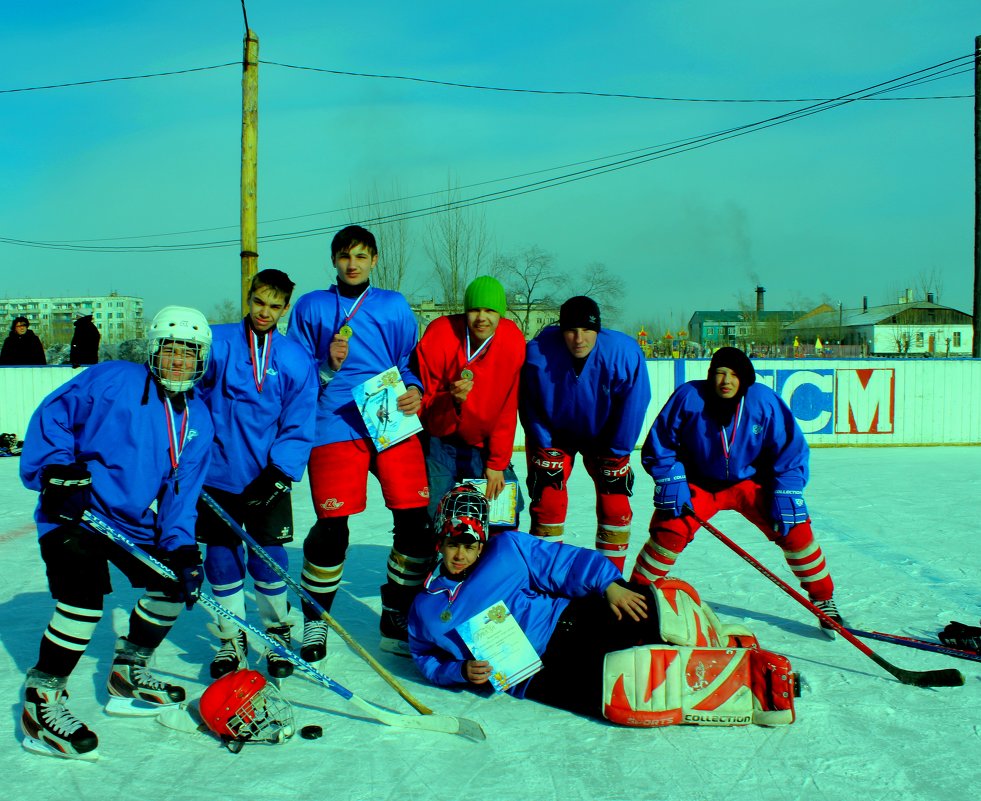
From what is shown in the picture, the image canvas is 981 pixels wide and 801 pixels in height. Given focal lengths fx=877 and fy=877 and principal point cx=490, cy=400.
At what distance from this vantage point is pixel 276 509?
3.57 meters

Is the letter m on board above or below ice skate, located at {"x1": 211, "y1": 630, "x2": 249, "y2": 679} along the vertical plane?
above

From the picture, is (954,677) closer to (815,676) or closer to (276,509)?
(815,676)

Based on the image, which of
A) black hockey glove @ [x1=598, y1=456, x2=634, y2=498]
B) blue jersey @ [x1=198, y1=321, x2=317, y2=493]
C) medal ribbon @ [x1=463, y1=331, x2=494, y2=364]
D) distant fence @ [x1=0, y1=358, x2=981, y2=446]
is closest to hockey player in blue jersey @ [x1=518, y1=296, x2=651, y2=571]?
black hockey glove @ [x1=598, y1=456, x2=634, y2=498]

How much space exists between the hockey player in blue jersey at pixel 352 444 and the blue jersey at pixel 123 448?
0.74 metres

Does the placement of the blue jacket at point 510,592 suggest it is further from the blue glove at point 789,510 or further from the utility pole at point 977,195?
the utility pole at point 977,195

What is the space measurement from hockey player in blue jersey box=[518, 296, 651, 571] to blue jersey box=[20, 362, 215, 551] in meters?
1.63

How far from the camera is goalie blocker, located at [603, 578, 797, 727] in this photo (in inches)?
116

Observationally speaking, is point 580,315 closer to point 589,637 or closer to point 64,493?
point 589,637

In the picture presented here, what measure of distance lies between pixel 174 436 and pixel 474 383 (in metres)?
1.31

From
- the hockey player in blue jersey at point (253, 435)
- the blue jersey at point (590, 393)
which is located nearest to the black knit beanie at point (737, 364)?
the blue jersey at point (590, 393)

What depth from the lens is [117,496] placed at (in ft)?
Result: 9.53

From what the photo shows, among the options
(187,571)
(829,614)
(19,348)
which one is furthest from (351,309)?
(19,348)

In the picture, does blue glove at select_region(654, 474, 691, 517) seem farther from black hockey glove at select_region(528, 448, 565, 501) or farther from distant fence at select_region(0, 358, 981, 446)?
distant fence at select_region(0, 358, 981, 446)

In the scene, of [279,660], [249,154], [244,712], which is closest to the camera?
[244,712]
